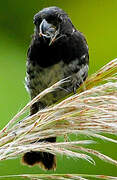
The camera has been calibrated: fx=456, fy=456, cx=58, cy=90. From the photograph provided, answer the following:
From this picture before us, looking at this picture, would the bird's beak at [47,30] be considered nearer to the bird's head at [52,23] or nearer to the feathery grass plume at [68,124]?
the bird's head at [52,23]

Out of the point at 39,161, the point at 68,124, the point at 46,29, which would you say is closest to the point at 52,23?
the point at 46,29

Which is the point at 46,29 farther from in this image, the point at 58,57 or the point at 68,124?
the point at 68,124

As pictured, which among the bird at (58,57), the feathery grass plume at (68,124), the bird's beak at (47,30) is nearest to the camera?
the feathery grass plume at (68,124)

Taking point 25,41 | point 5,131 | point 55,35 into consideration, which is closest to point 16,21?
point 25,41

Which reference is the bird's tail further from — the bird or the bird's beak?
the bird's beak

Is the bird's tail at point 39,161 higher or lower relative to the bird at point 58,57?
lower

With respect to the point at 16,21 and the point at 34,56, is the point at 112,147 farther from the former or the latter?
the point at 16,21

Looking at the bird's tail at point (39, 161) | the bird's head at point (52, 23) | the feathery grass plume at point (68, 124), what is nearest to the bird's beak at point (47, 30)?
the bird's head at point (52, 23)
